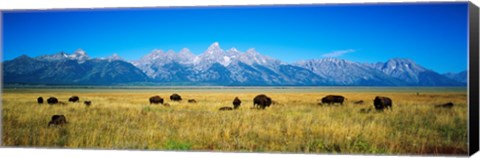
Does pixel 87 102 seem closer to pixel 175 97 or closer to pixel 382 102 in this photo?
pixel 175 97

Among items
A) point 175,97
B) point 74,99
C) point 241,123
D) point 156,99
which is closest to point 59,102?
point 74,99

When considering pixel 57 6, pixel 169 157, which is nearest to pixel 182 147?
pixel 169 157

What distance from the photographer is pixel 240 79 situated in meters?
16.2

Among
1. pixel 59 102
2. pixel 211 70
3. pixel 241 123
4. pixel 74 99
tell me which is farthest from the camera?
pixel 74 99

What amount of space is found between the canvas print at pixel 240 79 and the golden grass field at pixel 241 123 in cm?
3

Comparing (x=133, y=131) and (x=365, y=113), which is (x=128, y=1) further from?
(x=365, y=113)

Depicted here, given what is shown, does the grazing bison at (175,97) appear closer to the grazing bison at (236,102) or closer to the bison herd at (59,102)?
the grazing bison at (236,102)

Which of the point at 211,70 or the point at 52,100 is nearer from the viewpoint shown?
the point at 211,70

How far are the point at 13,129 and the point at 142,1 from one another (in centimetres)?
411

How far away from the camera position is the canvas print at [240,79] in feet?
47.9

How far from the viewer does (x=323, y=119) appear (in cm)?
1574

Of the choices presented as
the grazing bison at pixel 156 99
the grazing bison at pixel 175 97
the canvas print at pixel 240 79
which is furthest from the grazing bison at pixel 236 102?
the grazing bison at pixel 156 99

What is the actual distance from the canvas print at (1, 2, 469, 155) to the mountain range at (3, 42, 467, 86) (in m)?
0.03

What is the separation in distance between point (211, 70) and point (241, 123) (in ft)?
4.41
